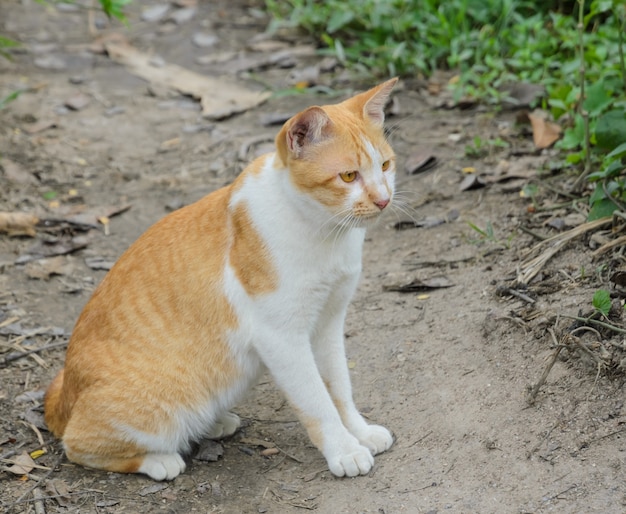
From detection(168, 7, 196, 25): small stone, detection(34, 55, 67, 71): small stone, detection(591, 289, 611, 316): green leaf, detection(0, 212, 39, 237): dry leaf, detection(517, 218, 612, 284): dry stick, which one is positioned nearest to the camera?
detection(591, 289, 611, 316): green leaf

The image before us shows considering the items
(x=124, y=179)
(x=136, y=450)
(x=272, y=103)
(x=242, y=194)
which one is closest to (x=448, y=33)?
(x=272, y=103)

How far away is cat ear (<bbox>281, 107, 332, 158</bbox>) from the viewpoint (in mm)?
3111

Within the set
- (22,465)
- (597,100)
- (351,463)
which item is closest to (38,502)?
(22,465)

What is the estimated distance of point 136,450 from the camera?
11.6ft

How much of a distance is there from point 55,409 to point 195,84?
4451 millimetres

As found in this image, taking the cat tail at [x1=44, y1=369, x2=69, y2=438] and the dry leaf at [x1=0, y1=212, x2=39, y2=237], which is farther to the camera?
the dry leaf at [x1=0, y1=212, x2=39, y2=237]

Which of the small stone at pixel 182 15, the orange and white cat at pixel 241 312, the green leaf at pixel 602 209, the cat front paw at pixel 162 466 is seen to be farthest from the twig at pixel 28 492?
the small stone at pixel 182 15

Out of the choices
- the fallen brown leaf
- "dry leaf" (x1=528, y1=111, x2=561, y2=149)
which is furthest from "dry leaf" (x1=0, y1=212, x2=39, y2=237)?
"dry leaf" (x1=528, y1=111, x2=561, y2=149)

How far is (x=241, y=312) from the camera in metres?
3.42

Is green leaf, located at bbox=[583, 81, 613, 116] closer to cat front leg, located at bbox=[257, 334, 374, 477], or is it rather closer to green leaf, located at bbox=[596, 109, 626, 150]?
green leaf, located at bbox=[596, 109, 626, 150]

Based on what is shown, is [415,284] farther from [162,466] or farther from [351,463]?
[162,466]

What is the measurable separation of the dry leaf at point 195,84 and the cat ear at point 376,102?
3584mm

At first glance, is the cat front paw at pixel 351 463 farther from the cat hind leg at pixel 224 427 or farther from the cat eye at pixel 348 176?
the cat eye at pixel 348 176

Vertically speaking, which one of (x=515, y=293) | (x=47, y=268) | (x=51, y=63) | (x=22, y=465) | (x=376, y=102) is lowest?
(x=51, y=63)
